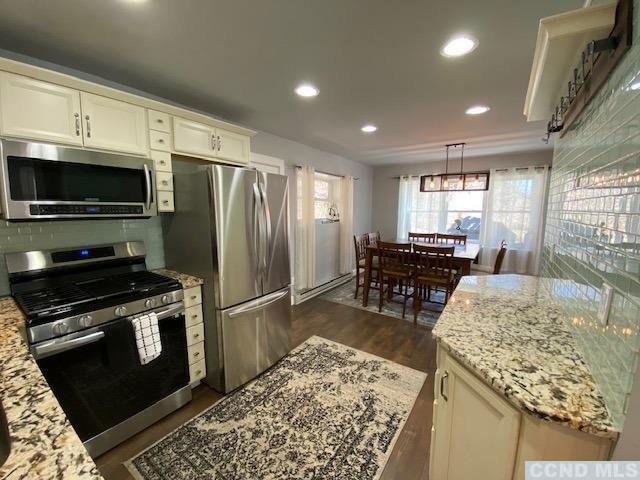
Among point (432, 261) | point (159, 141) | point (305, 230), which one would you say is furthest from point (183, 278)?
point (432, 261)

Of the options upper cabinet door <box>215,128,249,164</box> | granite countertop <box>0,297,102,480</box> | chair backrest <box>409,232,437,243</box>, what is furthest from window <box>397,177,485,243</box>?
granite countertop <box>0,297,102,480</box>

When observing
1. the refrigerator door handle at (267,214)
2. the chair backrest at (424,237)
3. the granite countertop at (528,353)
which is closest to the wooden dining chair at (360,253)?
the chair backrest at (424,237)

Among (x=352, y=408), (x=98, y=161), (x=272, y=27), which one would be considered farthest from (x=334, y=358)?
(x=272, y=27)

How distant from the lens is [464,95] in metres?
2.22

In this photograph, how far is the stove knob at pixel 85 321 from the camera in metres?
1.41

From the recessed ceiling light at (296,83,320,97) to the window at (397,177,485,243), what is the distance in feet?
12.7

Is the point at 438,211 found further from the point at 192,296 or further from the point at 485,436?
the point at 485,436

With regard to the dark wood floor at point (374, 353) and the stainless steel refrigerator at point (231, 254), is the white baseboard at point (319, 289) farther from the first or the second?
the stainless steel refrigerator at point (231, 254)

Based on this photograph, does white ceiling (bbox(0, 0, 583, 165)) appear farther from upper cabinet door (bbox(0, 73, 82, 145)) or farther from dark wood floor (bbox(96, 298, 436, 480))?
dark wood floor (bbox(96, 298, 436, 480))

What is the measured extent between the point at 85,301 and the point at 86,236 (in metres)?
0.66

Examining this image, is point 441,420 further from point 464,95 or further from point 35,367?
point 464,95

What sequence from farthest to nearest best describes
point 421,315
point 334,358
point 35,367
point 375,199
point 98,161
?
point 375,199 < point 421,315 < point 334,358 < point 98,161 < point 35,367

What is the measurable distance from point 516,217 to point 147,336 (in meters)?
5.46

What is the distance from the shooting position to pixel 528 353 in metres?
0.98
